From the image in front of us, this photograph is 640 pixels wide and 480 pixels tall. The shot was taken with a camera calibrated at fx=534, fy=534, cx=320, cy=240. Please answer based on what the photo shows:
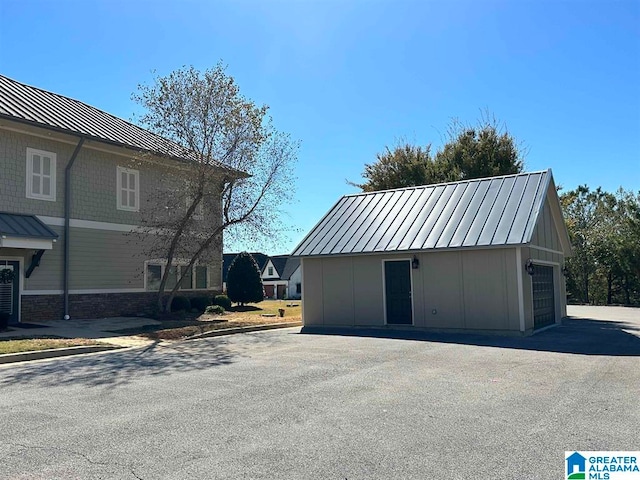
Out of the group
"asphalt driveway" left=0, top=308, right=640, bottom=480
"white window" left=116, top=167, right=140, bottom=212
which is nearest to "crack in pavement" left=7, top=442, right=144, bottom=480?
"asphalt driveway" left=0, top=308, right=640, bottom=480

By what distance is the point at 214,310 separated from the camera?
71.2 feet

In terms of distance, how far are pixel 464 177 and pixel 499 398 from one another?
90.8ft

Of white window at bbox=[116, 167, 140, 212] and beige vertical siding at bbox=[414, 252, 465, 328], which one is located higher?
white window at bbox=[116, 167, 140, 212]

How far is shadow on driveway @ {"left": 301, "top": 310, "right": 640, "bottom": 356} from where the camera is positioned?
11.7 meters

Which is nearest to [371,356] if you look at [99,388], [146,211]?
[99,388]

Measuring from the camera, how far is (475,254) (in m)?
14.7

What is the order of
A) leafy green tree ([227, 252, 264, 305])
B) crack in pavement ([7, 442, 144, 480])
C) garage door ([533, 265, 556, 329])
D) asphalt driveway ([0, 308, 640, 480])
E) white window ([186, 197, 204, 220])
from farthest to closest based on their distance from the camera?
leafy green tree ([227, 252, 264, 305]) → white window ([186, 197, 204, 220]) → garage door ([533, 265, 556, 329]) → asphalt driveway ([0, 308, 640, 480]) → crack in pavement ([7, 442, 144, 480])

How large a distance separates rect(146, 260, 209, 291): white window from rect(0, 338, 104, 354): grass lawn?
6698 mm

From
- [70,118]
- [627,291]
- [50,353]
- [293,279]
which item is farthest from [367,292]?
[293,279]

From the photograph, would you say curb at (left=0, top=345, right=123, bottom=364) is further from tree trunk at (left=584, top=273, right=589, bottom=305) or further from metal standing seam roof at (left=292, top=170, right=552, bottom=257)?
tree trunk at (left=584, top=273, right=589, bottom=305)

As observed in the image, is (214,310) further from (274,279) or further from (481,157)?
(274,279)

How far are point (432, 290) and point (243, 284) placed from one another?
47.3 ft

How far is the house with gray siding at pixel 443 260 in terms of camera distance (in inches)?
569

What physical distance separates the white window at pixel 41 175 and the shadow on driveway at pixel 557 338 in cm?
946
